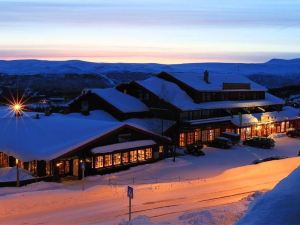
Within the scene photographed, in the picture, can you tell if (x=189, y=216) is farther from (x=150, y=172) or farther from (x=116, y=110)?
(x=116, y=110)

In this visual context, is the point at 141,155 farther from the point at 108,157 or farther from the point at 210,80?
the point at 210,80

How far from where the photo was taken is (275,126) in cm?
5825

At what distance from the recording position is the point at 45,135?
121ft

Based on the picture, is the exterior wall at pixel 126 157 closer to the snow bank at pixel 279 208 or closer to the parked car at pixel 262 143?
the parked car at pixel 262 143

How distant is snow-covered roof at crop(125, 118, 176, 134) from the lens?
4719 centimetres

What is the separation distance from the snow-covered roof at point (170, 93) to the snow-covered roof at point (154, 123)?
2.15 meters

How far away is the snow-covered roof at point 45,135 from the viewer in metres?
33.6

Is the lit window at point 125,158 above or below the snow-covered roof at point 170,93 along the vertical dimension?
below

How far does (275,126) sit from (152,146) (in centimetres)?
2416

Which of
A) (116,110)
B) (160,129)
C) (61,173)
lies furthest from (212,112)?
(61,173)

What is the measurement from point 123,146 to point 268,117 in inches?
1008

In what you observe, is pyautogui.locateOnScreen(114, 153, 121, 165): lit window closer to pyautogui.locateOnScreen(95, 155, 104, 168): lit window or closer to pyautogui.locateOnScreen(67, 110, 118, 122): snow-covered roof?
pyautogui.locateOnScreen(95, 155, 104, 168): lit window

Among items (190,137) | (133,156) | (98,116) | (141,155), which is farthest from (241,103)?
(133,156)

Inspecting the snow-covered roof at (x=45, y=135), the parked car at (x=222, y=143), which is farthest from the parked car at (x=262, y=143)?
the snow-covered roof at (x=45, y=135)
